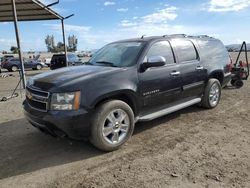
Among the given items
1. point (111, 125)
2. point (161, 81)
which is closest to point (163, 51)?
point (161, 81)

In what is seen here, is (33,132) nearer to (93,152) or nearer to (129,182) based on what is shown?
(93,152)

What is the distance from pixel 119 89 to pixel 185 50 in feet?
7.64

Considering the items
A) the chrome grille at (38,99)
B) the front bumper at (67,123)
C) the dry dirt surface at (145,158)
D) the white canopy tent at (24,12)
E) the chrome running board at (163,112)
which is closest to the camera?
the dry dirt surface at (145,158)

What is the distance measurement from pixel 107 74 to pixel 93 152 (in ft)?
4.28

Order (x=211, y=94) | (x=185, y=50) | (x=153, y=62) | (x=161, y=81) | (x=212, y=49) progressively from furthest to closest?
(x=212, y=49) → (x=211, y=94) → (x=185, y=50) → (x=161, y=81) → (x=153, y=62)

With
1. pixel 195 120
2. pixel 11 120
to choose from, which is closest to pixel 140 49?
pixel 195 120

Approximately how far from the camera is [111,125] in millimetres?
4227

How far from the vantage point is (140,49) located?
4.91 m

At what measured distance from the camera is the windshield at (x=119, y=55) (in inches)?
190

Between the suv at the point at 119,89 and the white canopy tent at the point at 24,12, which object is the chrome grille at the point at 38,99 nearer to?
the suv at the point at 119,89

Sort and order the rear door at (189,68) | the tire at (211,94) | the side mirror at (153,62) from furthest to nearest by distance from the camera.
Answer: the tire at (211,94), the rear door at (189,68), the side mirror at (153,62)

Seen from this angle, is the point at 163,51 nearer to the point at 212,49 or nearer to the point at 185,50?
the point at 185,50

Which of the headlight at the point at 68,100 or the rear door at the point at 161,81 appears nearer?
the headlight at the point at 68,100

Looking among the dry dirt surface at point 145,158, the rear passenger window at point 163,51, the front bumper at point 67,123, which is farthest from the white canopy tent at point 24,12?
the front bumper at point 67,123
